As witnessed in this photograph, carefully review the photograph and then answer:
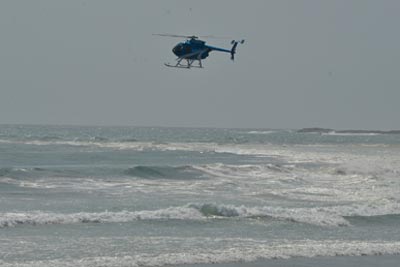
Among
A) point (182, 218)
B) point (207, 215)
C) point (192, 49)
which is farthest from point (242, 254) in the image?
point (192, 49)

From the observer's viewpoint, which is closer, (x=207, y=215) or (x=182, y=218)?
(x=182, y=218)

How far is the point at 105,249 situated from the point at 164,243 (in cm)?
148

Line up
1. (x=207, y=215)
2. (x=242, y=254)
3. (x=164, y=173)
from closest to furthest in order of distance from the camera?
(x=242, y=254) → (x=207, y=215) → (x=164, y=173)

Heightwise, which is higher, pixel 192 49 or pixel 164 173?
pixel 192 49

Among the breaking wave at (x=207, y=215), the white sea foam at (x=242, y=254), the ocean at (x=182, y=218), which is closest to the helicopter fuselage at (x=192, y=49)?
the ocean at (x=182, y=218)

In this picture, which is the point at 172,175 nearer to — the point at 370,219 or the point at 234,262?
the point at 370,219

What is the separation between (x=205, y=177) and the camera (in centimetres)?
4206

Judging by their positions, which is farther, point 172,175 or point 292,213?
point 172,175

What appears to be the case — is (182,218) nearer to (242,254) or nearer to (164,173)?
(242,254)

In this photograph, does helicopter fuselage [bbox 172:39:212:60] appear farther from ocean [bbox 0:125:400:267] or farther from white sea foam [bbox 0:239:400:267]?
white sea foam [bbox 0:239:400:267]

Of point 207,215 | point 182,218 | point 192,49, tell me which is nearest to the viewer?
point 182,218

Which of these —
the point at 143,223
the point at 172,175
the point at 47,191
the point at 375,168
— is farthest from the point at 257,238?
the point at 375,168

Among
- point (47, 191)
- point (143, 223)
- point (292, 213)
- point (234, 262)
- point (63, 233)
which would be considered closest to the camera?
point (234, 262)

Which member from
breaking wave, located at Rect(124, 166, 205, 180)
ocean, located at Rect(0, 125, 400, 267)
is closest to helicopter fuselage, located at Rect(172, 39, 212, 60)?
ocean, located at Rect(0, 125, 400, 267)
